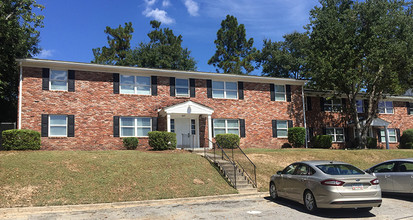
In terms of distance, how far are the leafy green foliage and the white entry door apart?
19.7 metres

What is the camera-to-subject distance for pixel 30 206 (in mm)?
10508

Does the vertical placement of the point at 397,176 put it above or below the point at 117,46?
below

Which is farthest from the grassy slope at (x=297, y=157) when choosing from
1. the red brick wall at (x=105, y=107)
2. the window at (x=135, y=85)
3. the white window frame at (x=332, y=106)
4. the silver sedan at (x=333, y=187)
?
the window at (x=135, y=85)

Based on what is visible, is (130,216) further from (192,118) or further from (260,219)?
(192,118)

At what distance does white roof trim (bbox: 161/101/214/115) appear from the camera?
21438mm

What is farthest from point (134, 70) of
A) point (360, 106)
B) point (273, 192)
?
point (360, 106)

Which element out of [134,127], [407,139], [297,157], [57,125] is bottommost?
[297,157]

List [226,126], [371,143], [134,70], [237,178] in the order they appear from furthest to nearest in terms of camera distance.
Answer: [371,143] → [226,126] → [134,70] → [237,178]

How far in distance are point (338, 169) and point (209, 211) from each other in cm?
385

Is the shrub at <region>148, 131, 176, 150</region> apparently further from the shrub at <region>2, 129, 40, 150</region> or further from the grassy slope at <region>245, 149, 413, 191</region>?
the shrub at <region>2, 129, 40, 150</region>

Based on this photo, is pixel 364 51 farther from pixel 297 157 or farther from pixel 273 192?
pixel 273 192

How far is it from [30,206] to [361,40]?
24793mm

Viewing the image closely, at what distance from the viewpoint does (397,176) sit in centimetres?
1095

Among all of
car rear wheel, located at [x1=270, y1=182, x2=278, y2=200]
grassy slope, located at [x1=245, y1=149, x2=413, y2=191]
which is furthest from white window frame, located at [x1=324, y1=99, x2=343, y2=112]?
car rear wheel, located at [x1=270, y1=182, x2=278, y2=200]
